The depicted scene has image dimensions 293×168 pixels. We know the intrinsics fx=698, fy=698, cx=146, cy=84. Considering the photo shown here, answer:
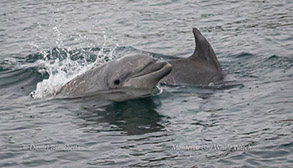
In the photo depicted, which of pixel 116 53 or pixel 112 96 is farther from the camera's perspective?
pixel 116 53

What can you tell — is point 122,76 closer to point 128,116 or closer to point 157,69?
point 157,69

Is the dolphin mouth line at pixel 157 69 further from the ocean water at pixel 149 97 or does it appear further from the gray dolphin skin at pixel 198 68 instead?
the gray dolphin skin at pixel 198 68

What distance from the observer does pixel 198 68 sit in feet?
46.9

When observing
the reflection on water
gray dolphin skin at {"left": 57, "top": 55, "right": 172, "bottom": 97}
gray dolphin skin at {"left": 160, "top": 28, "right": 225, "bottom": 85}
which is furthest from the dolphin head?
gray dolphin skin at {"left": 160, "top": 28, "right": 225, "bottom": 85}

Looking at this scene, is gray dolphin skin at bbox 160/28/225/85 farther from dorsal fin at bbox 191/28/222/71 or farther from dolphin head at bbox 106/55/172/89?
dolphin head at bbox 106/55/172/89

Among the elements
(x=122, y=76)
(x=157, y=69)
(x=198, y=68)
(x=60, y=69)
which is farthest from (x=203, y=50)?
(x=60, y=69)

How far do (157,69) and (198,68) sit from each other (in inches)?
75.5

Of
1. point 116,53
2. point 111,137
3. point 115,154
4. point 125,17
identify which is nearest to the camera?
point 115,154

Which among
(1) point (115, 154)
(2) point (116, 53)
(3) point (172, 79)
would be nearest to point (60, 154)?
(1) point (115, 154)

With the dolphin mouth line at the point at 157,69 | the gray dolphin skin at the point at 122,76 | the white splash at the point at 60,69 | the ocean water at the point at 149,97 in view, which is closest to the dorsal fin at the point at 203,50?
the ocean water at the point at 149,97

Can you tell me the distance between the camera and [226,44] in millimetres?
17984

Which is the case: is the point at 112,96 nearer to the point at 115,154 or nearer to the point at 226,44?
the point at 115,154

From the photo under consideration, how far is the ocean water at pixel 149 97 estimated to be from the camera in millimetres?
9984

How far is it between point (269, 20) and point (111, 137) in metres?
10.3
